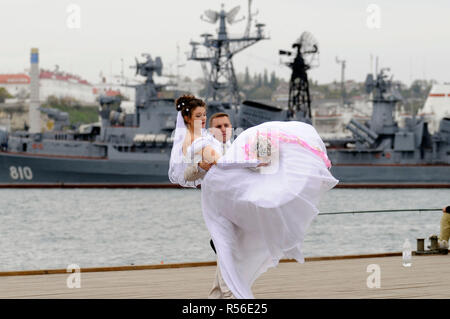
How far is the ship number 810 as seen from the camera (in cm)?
4819

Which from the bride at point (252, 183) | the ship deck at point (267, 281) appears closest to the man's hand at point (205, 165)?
the bride at point (252, 183)

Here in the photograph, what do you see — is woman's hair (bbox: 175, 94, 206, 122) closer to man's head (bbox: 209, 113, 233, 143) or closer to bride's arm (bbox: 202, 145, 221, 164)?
man's head (bbox: 209, 113, 233, 143)

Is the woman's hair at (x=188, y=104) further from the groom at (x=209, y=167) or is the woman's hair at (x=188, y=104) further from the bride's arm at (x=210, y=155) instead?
the bride's arm at (x=210, y=155)

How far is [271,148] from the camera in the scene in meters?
4.47

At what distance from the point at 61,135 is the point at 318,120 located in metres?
40.4

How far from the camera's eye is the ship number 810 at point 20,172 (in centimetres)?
4819

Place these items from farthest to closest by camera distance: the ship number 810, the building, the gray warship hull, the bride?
the building
the ship number 810
the gray warship hull
the bride

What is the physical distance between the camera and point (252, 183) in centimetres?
443

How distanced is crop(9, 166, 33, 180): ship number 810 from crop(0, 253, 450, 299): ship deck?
141 ft

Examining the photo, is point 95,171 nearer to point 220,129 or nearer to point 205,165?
point 220,129

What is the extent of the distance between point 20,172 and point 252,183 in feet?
152

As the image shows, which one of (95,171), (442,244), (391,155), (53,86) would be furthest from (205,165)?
(53,86)

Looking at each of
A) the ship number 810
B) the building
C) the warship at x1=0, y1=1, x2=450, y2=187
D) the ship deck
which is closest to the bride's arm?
the ship deck
